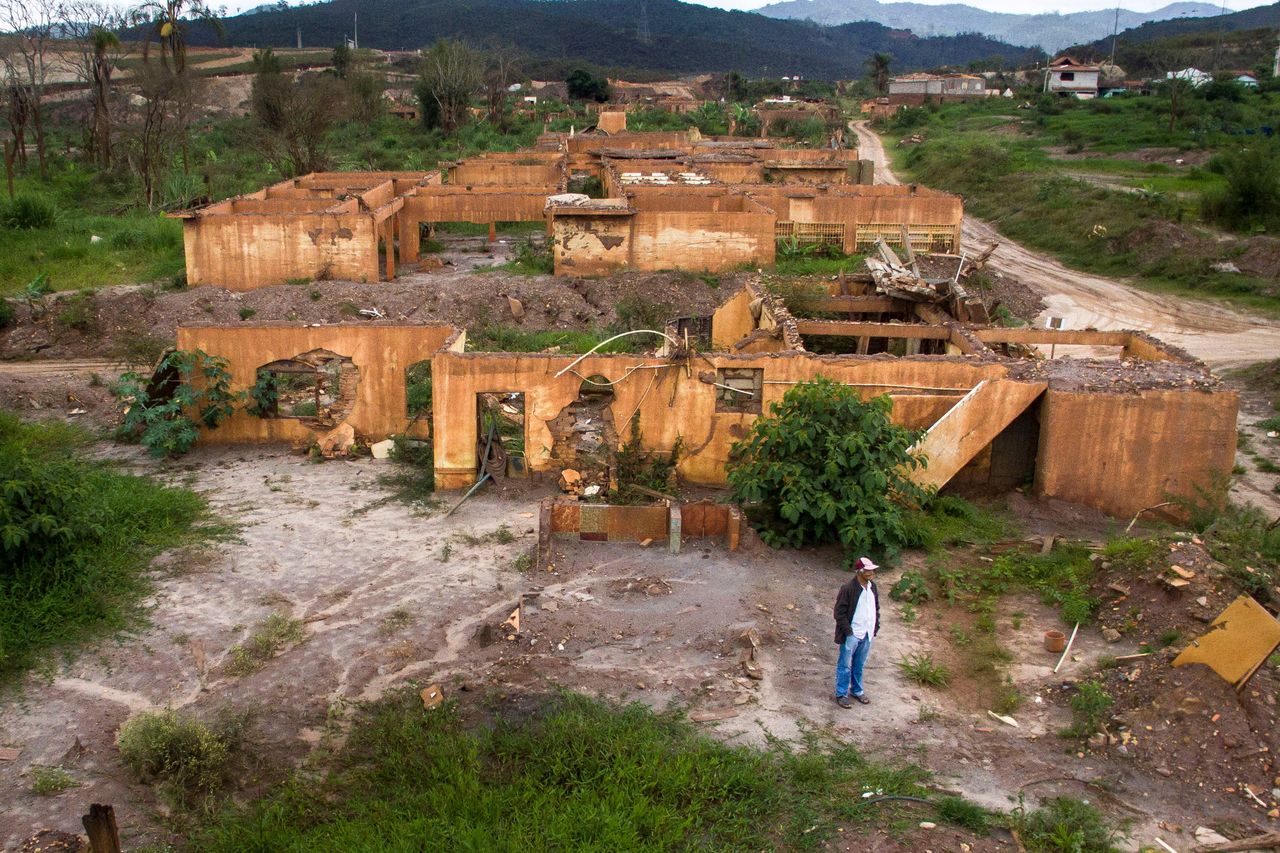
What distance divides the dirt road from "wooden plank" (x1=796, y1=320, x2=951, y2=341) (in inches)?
379

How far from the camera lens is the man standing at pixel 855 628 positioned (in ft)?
28.2

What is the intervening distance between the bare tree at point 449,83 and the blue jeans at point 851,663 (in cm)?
5228

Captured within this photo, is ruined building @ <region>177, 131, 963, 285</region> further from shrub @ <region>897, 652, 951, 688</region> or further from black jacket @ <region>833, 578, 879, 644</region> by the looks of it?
black jacket @ <region>833, 578, 879, 644</region>

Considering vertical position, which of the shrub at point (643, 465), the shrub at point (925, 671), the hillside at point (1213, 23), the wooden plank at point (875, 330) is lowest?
the shrub at point (925, 671)

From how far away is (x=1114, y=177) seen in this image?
4162 centimetres

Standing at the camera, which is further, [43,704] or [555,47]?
[555,47]

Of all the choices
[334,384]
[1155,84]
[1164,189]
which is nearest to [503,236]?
[334,384]

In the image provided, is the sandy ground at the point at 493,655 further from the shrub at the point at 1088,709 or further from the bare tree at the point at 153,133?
the bare tree at the point at 153,133

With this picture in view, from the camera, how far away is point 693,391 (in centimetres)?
1341

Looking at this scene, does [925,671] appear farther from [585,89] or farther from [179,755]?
[585,89]

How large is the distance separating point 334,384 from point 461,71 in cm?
4442

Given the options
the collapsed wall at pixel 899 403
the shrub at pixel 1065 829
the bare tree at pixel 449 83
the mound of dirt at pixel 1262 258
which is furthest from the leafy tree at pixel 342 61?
the shrub at pixel 1065 829

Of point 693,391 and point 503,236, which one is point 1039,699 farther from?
point 503,236

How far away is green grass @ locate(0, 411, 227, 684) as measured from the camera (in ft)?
32.1
